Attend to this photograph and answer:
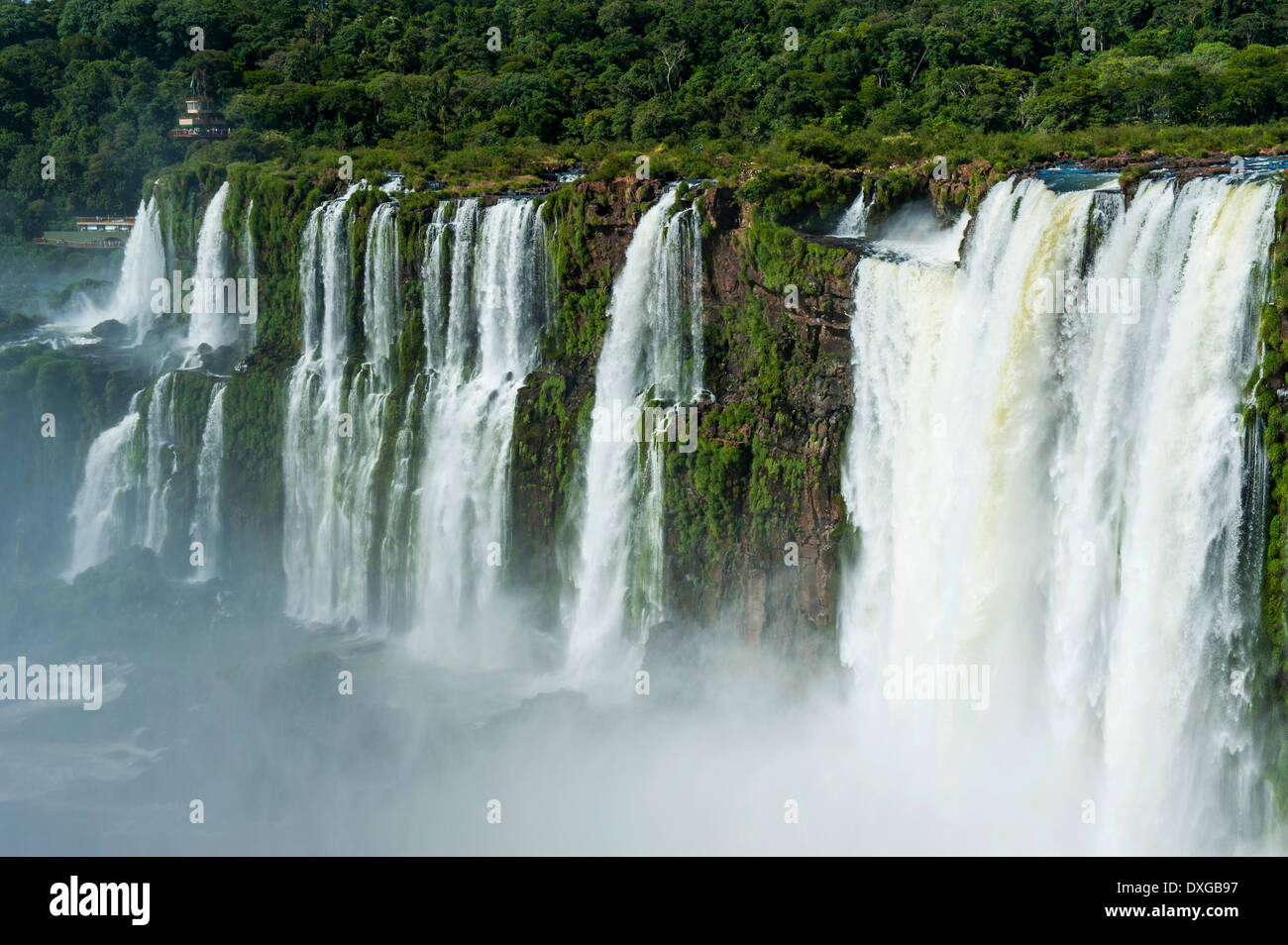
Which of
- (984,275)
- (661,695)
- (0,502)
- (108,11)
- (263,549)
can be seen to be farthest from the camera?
(108,11)

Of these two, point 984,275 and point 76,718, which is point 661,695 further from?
point 76,718

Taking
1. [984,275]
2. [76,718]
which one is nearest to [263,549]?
[76,718]

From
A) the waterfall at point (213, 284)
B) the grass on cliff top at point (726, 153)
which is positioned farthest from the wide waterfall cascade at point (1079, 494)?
the waterfall at point (213, 284)

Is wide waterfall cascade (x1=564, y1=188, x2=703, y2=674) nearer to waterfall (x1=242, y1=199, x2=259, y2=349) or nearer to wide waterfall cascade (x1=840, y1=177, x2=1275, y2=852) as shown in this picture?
wide waterfall cascade (x1=840, y1=177, x2=1275, y2=852)

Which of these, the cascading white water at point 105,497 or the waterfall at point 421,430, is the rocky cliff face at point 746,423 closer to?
the waterfall at point 421,430

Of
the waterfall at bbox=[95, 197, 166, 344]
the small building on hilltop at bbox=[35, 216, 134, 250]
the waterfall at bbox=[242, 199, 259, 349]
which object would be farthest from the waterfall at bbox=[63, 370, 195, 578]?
the small building on hilltop at bbox=[35, 216, 134, 250]

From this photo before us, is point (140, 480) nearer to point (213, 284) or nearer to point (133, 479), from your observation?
point (133, 479)
